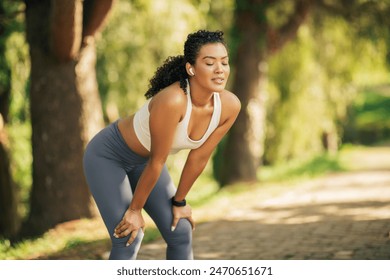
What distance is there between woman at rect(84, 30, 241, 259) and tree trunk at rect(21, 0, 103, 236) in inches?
130

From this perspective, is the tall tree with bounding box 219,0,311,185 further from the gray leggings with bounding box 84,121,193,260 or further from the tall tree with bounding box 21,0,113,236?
the gray leggings with bounding box 84,121,193,260

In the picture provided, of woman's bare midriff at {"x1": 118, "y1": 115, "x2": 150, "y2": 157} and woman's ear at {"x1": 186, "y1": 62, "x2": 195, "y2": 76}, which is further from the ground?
woman's ear at {"x1": 186, "y1": 62, "x2": 195, "y2": 76}

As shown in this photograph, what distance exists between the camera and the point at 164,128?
282 cm

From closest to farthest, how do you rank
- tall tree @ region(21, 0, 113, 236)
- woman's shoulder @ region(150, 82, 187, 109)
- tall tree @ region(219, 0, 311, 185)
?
1. woman's shoulder @ region(150, 82, 187, 109)
2. tall tree @ region(21, 0, 113, 236)
3. tall tree @ region(219, 0, 311, 185)

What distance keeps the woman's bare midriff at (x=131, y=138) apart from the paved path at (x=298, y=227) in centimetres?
192

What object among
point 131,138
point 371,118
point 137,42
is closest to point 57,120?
point 131,138

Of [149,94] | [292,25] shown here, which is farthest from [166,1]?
[149,94]

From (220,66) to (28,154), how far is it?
861 cm

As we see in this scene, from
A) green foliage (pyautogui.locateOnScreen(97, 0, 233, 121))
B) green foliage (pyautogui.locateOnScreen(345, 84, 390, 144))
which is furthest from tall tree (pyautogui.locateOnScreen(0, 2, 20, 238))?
green foliage (pyautogui.locateOnScreen(345, 84, 390, 144))

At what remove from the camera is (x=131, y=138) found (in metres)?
3.08

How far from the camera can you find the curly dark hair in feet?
9.58
